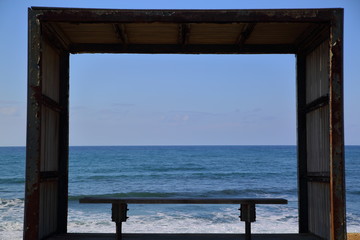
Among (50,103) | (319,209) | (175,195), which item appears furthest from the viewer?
(175,195)

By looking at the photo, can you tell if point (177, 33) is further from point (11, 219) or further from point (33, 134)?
point (11, 219)

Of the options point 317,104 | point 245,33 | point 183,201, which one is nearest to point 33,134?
point 183,201

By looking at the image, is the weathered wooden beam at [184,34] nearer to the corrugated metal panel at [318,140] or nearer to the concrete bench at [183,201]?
the corrugated metal panel at [318,140]

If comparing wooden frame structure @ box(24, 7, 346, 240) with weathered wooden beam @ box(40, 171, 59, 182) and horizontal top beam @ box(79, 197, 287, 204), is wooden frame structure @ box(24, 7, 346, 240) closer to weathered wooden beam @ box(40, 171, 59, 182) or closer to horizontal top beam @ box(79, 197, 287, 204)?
weathered wooden beam @ box(40, 171, 59, 182)

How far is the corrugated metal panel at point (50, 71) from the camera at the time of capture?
7.22m

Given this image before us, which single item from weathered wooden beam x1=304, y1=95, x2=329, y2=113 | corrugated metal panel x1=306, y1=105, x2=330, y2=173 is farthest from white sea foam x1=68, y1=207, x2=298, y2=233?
weathered wooden beam x1=304, y1=95, x2=329, y2=113

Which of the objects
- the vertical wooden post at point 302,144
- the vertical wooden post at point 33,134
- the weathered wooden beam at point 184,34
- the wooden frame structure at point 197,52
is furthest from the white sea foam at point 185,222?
the vertical wooden post at point 33,134

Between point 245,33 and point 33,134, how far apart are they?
144 inches

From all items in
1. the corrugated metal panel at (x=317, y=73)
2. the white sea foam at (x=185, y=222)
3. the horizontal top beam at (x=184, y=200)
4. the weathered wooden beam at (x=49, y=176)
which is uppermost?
the corrugated metal panel at (x=317, y=73)

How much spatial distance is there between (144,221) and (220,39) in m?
12.5

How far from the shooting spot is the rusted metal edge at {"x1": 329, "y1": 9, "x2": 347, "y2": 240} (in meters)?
6.14

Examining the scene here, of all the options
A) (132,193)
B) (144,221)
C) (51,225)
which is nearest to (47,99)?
(51,225)

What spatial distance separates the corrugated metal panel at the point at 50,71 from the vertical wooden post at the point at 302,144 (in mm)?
4064

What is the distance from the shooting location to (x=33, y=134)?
614 cm
